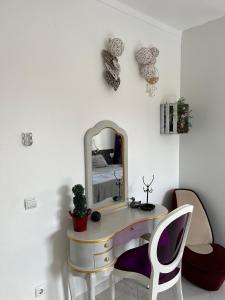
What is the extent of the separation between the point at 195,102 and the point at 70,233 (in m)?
1.93

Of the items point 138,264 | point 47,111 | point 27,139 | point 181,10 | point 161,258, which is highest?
point 181,10

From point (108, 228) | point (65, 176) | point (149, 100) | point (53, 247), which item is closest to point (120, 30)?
point (149, 100)

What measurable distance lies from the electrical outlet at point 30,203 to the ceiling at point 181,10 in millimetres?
1790

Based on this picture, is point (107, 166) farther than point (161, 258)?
Yes

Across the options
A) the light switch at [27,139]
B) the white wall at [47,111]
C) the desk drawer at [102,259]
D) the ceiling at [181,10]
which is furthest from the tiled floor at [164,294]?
the ceiling at [181,10]

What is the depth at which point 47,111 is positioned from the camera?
1775 mm

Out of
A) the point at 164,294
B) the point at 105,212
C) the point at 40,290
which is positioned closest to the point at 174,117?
the point at 105,212

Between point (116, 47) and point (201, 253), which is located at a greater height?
point (116, 47)

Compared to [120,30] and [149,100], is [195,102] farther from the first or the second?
[120,30]

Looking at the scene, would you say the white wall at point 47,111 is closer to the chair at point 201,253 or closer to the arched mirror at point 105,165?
the arched mirror at point 105,165

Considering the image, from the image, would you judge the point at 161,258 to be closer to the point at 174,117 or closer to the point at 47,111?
the point at 47,111

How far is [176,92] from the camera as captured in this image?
112 inches

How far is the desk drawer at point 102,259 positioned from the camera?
5.56 ft

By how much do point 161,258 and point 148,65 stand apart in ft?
5.52
